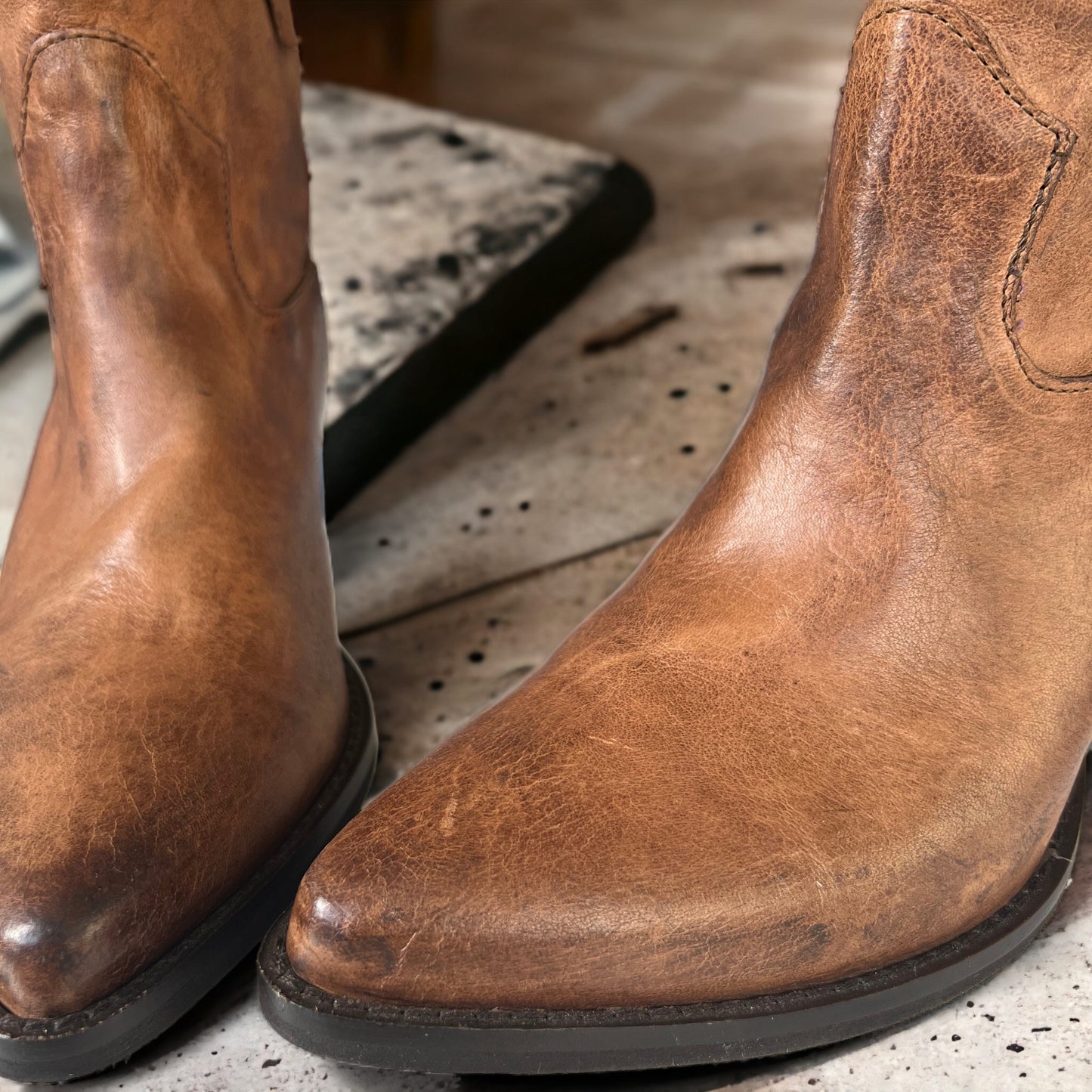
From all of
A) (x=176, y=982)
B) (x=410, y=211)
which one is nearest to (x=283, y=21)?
(x=176, y=982)

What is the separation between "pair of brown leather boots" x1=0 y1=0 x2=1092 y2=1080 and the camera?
2.24 feet

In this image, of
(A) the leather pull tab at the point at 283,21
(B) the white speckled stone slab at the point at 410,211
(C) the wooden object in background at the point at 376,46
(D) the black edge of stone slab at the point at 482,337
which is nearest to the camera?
(A) the leather pull tab at the point at 283,21

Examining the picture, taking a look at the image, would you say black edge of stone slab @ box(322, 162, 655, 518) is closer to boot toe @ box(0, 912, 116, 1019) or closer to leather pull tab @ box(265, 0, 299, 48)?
leather pull tab @ box(265, 0, 299, 48)

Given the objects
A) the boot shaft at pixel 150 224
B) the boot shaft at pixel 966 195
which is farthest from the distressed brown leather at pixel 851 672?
the boot shaft at pixel 150 224

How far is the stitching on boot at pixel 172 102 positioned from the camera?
0.86m

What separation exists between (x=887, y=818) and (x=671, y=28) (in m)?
2.17

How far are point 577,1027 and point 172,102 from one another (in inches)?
23.9

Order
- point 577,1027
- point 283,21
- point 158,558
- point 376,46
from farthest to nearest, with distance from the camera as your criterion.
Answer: point 376,46 → point 283,21 → point 158,558 → point 577,1027

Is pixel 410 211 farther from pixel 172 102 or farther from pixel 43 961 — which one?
pixel 43 961

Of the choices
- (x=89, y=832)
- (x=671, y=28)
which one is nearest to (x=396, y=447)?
(x=89, y=832)

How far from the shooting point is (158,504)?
89cm

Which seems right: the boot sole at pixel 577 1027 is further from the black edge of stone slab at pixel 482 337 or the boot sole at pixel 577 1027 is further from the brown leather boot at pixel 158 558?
the black edge of stone slab at pixel 482 337

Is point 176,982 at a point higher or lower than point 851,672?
lower

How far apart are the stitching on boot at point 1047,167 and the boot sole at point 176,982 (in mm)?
478
